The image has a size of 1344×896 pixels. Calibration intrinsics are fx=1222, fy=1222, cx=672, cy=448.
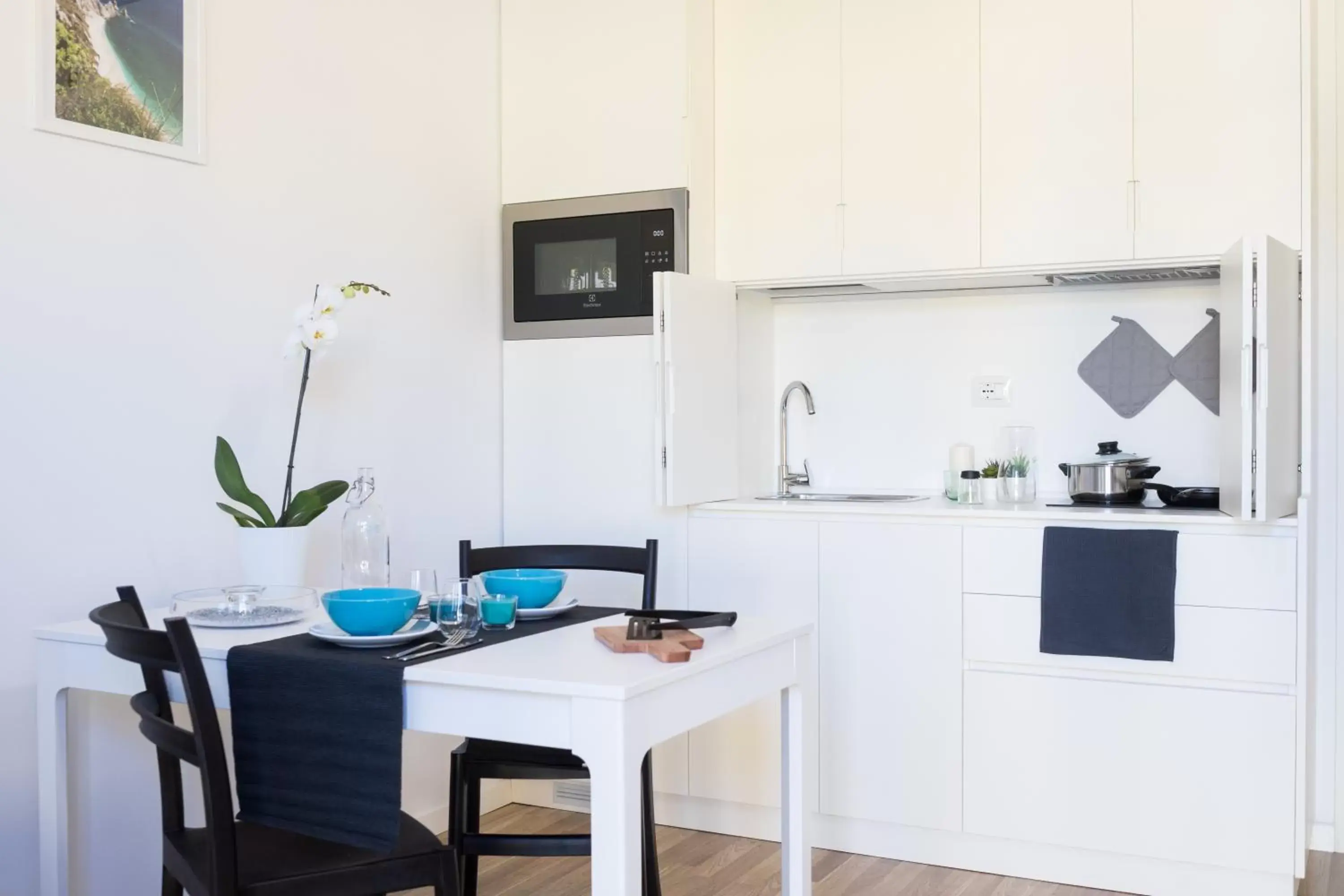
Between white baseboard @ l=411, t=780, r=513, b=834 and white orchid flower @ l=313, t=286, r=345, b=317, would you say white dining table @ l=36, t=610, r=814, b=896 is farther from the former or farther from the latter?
white baseboard @ l=411, t=780, r=513, b=834

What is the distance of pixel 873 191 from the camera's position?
3.45m

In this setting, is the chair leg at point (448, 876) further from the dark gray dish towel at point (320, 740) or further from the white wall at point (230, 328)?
the white wall at point (230, 328)

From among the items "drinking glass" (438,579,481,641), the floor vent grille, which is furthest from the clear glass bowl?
the floor vent grille

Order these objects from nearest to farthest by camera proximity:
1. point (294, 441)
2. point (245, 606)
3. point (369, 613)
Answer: point (369, 613) → point (245, 606) → point (294, 441)

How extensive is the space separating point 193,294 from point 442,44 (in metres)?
1.23

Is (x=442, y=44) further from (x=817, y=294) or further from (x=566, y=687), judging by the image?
(x=566, y=687)

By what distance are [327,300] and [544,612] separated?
0.88m

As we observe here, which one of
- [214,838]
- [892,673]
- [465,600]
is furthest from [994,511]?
[214,838]

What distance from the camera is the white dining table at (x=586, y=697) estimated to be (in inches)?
64.6

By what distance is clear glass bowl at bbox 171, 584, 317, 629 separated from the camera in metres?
2.15

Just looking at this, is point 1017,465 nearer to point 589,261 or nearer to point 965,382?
point 965,382

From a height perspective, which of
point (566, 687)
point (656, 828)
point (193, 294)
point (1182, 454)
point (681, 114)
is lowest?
point (656, 828)

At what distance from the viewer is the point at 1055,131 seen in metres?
3.23

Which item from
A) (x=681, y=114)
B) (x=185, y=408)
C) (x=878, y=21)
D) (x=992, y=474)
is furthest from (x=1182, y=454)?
(x=185, y=408)
